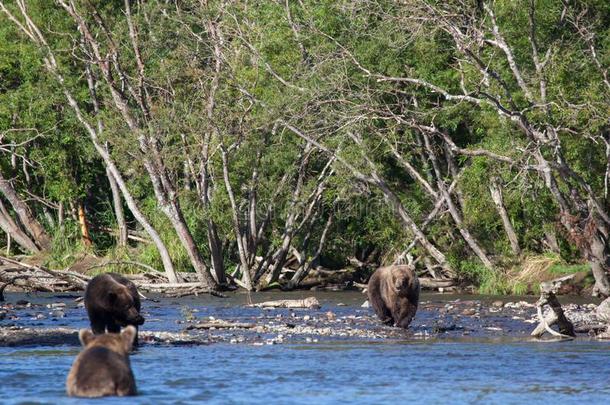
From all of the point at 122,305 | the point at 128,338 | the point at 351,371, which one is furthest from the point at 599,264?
the point at 128,338

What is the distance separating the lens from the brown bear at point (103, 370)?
10.5m

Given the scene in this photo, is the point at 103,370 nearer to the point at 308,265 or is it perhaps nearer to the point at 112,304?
the point at 112,304

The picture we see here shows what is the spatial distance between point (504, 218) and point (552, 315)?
513 inches

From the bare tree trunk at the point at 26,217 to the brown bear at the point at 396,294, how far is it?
56.6ft

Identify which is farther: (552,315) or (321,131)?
(321,131)

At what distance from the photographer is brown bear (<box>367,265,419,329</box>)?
1808cm

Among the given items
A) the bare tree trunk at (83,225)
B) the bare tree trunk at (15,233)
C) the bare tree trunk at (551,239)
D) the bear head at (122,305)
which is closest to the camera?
the bear head at (122,305)

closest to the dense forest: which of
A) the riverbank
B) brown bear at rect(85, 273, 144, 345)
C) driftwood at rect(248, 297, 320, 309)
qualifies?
the riverbank

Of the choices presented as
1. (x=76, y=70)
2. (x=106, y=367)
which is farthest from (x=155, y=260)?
(x=106, y=367)

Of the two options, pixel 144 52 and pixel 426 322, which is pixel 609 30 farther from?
pixel 144 52

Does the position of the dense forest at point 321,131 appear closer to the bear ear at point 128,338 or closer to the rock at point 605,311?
the rock at point 605,311

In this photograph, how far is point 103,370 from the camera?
34.5 ft

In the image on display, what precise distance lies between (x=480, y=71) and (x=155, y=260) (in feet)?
36.7

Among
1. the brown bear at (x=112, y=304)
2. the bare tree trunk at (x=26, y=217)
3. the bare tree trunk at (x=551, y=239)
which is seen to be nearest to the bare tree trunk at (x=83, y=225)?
the bare tree trunk at (x=26, y=217)
